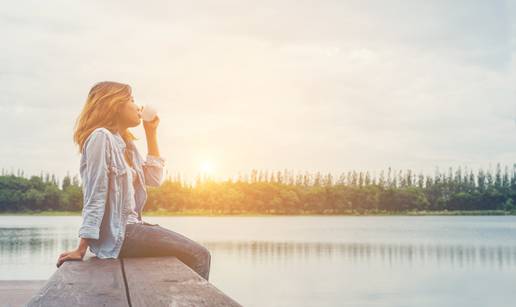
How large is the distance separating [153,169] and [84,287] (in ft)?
5.55

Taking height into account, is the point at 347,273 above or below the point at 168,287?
below

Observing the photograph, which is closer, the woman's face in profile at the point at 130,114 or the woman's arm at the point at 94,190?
the woman's arm at the point at 94,190

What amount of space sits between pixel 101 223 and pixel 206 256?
591 millimetres

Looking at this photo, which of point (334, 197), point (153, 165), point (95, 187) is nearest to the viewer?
point (95, 187)

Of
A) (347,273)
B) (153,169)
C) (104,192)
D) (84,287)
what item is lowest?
(347,273)

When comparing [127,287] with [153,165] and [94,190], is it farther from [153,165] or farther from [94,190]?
[153,165]

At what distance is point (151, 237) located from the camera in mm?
3490

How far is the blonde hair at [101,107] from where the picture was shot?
3.55m

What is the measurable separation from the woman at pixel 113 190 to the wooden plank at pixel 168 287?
0.34 metres

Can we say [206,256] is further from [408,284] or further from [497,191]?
[497,191]

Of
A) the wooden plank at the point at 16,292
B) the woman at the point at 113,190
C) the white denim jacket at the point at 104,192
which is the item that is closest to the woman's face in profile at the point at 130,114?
the woman at the point at 113,190

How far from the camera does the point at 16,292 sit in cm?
439

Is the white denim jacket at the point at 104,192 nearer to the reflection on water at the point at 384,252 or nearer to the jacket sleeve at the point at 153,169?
the jacket sleeve at the point at 153,169

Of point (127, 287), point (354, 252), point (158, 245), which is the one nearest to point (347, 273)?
point (354, 252)
